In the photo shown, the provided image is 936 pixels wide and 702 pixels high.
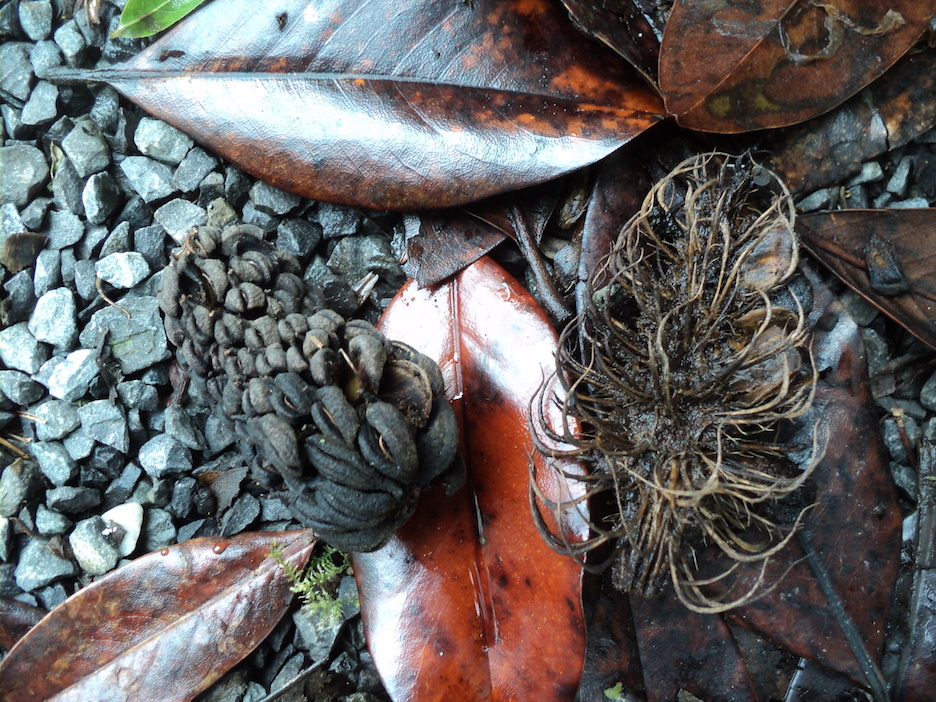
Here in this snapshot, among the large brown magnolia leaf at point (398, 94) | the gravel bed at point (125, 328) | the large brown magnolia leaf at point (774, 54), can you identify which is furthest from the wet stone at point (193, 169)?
the large brown magnolia leaf at point (774, 54)

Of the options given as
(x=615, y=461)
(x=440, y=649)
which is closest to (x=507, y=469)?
(x=615, y=461)

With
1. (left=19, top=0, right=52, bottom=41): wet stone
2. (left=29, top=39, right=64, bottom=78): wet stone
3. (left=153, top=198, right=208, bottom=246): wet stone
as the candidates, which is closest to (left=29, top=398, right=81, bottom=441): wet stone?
(left=153, top=198, right=208, bottom=246): wet stone

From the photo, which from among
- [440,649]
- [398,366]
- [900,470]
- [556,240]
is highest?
[398,366]

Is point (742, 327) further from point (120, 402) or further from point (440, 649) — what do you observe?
point (120, 402)

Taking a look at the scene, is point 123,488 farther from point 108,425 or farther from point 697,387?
point 697,387

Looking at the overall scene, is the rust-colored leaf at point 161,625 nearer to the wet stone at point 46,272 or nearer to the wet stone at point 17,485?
the wet stone at point 17,485
